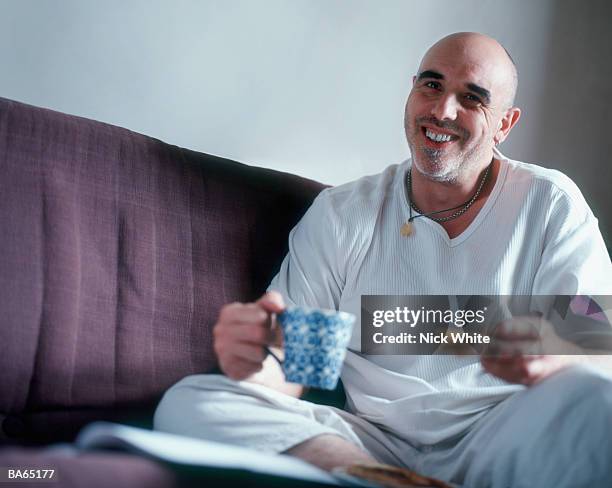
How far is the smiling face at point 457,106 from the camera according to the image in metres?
1.53

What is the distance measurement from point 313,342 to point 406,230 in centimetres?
56

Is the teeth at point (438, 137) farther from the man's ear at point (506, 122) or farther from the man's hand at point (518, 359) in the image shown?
the man's hand at point (518, 359)

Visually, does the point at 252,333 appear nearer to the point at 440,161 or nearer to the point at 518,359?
the point at 518,359

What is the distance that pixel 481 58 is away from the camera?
158 centimetres

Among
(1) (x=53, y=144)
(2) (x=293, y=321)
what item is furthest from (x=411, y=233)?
(1) (x=53, y=144)

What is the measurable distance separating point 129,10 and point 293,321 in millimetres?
921

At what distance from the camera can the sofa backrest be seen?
1.22 meters

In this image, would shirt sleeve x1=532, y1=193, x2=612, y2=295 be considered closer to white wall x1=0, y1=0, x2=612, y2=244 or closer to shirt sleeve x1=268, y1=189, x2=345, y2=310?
shirt sleeve x1=268, y1=189, x2=345, y2=310

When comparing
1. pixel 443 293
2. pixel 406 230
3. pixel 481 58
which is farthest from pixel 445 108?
pixel 443 293

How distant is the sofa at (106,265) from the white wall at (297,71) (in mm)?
204

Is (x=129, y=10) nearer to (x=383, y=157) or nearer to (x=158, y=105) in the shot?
(x=158, y=105)

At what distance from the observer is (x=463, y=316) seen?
4.62 feet

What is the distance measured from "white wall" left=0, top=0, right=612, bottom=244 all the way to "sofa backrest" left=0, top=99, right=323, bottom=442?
0.20m

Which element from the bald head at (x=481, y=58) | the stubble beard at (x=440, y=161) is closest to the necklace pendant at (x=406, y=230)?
the stubble beard at (x=440, y=161)
